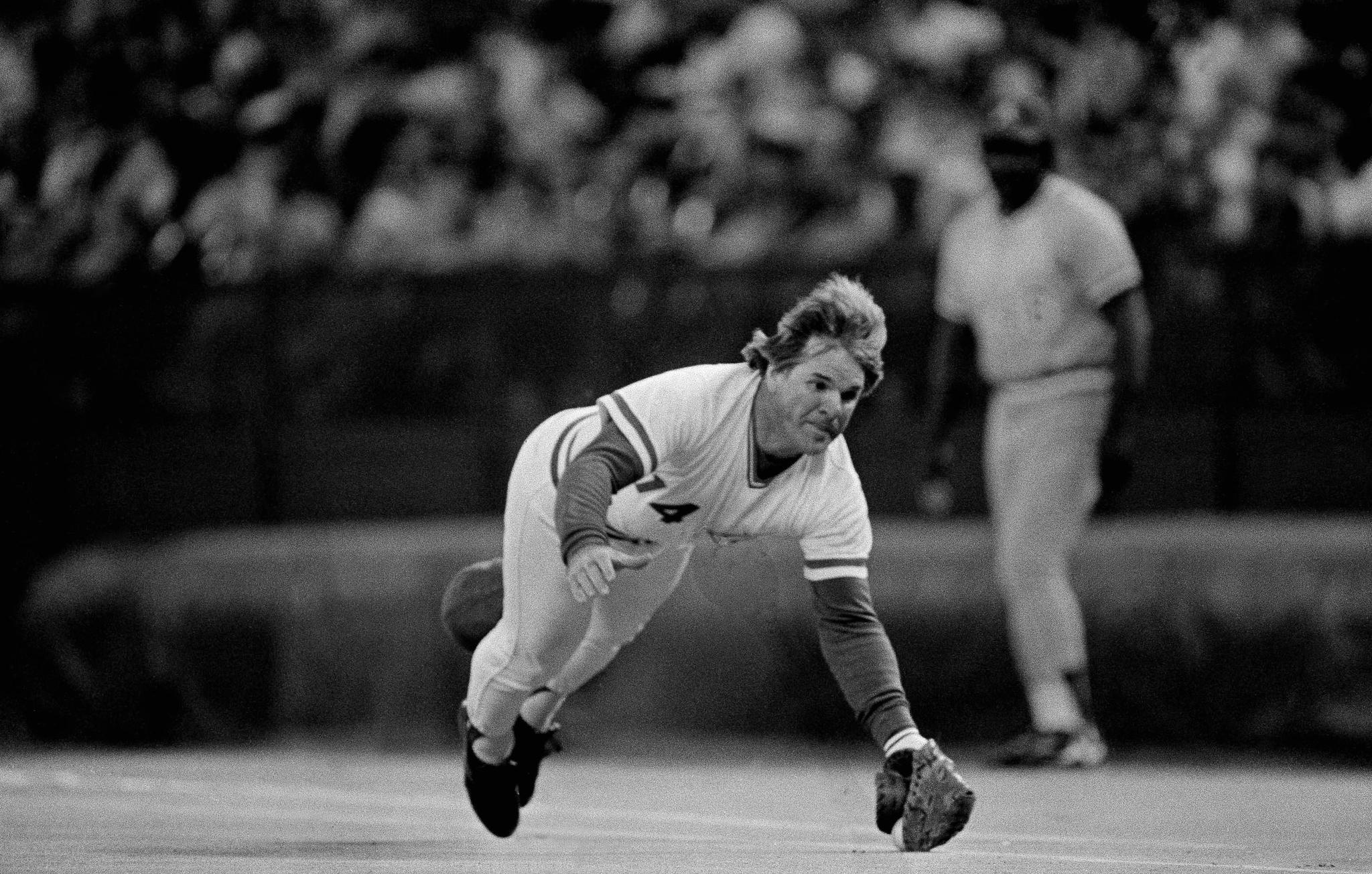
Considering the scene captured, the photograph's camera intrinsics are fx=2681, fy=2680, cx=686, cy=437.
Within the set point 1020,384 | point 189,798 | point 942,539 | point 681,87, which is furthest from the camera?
point 681,87

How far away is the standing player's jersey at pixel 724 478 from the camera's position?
6824 millimetres

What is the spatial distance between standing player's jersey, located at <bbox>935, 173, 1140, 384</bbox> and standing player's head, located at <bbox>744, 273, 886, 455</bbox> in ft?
10.2

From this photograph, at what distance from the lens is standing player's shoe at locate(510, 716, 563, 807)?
780 cm

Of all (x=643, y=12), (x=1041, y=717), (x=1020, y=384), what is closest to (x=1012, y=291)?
(x=1020, y=384)

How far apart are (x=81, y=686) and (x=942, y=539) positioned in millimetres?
4156

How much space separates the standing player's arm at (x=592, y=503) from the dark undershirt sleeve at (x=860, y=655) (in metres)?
0.63

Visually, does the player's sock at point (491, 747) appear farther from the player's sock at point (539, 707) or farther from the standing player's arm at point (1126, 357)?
the standing player's arm at point (1126, 357)

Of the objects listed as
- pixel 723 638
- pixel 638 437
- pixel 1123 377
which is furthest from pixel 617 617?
pixel 723 638

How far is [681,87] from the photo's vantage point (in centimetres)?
1404

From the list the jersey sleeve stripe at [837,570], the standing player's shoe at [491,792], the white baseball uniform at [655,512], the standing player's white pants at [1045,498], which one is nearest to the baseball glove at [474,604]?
the white baseball uniform at [655,512]

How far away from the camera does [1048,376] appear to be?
32.7 ft

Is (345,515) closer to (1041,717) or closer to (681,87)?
(681,87)

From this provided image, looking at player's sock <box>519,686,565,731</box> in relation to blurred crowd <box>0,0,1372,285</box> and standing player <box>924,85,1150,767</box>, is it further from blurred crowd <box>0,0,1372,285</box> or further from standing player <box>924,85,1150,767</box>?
blurred crowd <box>0,0,1372,285</box>

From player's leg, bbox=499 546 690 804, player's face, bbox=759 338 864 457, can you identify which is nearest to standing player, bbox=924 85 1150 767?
player's leg, bbox=499 546 690 804
